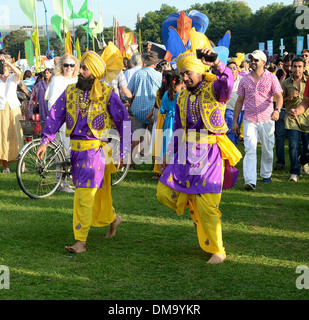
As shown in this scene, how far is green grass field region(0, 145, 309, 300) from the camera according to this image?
4.43 metres

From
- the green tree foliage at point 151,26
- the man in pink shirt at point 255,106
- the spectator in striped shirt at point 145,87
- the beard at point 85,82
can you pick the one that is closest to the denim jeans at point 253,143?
the man in pink shirt at point 255,106

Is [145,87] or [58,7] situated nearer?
[145,87]

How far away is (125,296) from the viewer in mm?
4309

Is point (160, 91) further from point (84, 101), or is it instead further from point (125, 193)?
point (84, 101)

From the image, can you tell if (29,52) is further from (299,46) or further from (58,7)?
(299,46)

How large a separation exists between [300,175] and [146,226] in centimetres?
428

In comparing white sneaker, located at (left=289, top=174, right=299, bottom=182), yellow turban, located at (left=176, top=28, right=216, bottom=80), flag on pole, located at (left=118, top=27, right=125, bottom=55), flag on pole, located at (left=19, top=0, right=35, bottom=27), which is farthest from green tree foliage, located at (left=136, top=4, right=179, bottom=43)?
yellow turban, located at (left=176, top=28, right=216, bottom=80)

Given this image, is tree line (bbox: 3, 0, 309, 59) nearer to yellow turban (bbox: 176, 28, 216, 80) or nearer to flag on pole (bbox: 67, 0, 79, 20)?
flag on pole (bbox: 67, 0, 79, 20)

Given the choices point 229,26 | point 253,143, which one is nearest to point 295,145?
point 253,143

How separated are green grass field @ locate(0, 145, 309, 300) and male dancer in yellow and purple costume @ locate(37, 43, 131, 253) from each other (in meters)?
0.46

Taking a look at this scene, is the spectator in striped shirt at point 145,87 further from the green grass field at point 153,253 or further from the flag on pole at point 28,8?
the flag on pole at point 28,8

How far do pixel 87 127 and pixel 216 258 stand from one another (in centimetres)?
178

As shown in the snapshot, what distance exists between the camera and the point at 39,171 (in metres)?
7.73
